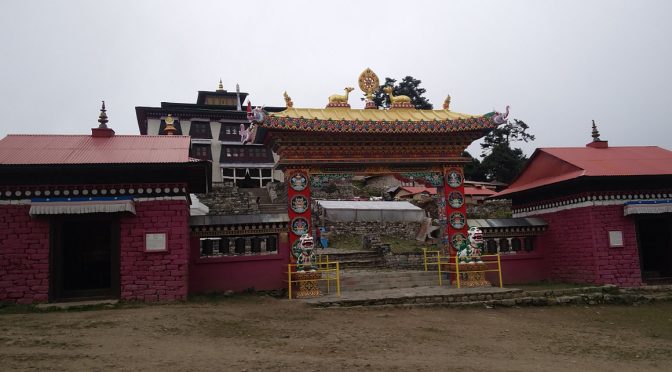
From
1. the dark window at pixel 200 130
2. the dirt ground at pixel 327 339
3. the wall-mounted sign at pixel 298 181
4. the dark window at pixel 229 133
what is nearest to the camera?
the dirt ground at pixel 327 339

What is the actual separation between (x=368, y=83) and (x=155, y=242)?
331 inches

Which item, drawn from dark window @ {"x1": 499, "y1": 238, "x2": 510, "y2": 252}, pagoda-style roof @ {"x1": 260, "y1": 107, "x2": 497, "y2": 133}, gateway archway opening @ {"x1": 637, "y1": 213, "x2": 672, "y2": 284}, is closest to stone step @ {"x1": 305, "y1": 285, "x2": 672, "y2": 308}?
gateway archway opening @ {"x1": 637, "y1": 213, "x2": 672, "y2": 284}

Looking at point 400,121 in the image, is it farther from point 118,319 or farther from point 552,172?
point 118,319

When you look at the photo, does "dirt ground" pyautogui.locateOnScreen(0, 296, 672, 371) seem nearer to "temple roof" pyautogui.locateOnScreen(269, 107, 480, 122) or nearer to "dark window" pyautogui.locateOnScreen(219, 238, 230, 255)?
"dark window" pyautogui.locateOnScreen(219, 238, 230, 255)

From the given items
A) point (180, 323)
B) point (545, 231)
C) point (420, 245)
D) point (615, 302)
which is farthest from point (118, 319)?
point (420, 245)

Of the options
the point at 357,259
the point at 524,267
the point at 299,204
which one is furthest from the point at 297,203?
the point at 357,259

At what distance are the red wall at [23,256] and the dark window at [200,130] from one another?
3307 centimetres

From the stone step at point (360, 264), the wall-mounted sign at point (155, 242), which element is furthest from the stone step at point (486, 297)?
the stone step at point (360, 264)

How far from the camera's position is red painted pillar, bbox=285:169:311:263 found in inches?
567

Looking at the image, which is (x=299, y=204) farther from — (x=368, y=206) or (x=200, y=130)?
(x=200, y=130)

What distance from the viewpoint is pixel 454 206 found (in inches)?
622

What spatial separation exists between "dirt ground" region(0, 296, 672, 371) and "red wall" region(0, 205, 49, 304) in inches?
60.3

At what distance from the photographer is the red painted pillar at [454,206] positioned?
15.7m

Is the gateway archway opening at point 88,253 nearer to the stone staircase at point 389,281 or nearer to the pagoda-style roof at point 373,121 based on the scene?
the pagoda-style roof at point 373,121
